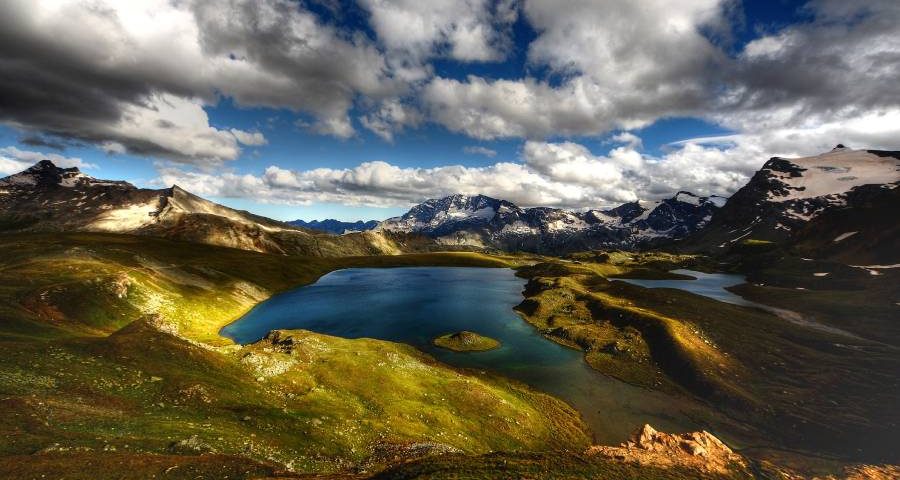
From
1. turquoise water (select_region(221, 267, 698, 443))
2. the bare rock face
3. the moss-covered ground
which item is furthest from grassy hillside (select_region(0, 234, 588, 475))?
the bare rock face

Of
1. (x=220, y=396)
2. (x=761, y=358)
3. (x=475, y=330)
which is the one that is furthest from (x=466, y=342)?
(x=761, y=358)

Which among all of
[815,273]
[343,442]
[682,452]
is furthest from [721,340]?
[815,273]

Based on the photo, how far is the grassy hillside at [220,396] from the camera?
29.0 metres

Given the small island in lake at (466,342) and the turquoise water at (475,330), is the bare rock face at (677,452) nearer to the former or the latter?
the turquoise water at (475,330)

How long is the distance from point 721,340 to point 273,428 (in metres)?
99.6

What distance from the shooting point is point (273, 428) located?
3766cm

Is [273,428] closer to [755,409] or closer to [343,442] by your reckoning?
[343,442]

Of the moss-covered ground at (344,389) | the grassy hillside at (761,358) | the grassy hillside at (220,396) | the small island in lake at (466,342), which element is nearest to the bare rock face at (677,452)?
the moss-covered ground at (344,389)

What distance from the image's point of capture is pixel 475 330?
112m

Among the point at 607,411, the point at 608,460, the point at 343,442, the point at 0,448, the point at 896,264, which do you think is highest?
the point at 896,264

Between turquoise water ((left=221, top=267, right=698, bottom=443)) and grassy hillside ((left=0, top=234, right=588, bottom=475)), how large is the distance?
23.0 ft

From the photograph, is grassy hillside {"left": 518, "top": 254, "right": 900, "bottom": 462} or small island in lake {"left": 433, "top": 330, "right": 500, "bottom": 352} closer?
grassy hillside {"left": 518, "top": 254, "right": 900, "bottom": 462}

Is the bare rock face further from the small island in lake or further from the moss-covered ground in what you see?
the small island in lake

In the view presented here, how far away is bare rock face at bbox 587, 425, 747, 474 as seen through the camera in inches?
1389
